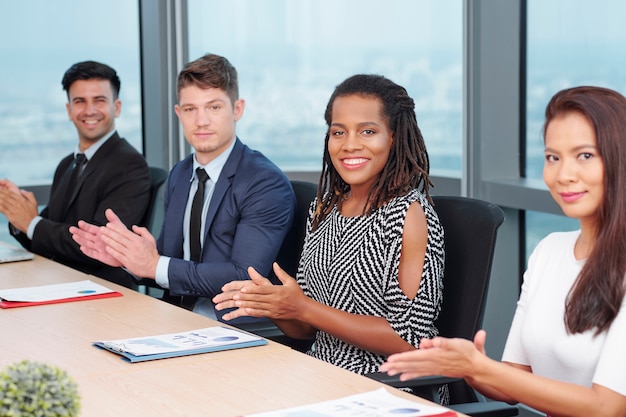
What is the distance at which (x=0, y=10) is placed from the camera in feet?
15.1

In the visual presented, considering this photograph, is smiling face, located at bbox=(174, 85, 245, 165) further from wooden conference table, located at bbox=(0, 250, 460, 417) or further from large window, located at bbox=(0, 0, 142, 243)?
large window, located at bbox=(0, 0, 142, 243)

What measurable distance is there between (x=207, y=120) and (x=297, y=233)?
20.9 inches

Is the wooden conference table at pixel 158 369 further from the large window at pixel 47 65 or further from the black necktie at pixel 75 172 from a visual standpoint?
the large window at pixel 47 65

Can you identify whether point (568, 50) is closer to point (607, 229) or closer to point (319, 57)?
point (319, 57)

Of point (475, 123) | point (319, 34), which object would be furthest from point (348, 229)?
point (319, 34)

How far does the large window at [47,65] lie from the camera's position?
183 inches

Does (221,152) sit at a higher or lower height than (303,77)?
lower

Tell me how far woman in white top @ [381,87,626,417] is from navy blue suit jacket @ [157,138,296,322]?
3.62 ft

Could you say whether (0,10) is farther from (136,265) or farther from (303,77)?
(136,265)

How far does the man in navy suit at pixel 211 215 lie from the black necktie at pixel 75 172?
2.36 ft

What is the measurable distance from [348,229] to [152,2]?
2.75 meters

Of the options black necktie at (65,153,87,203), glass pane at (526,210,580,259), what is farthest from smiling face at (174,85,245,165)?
glass pane at (526,210,580,259)

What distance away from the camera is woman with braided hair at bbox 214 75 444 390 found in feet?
7.56

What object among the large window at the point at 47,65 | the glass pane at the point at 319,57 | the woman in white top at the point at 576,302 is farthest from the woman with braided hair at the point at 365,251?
the large window at the point at 47,65
